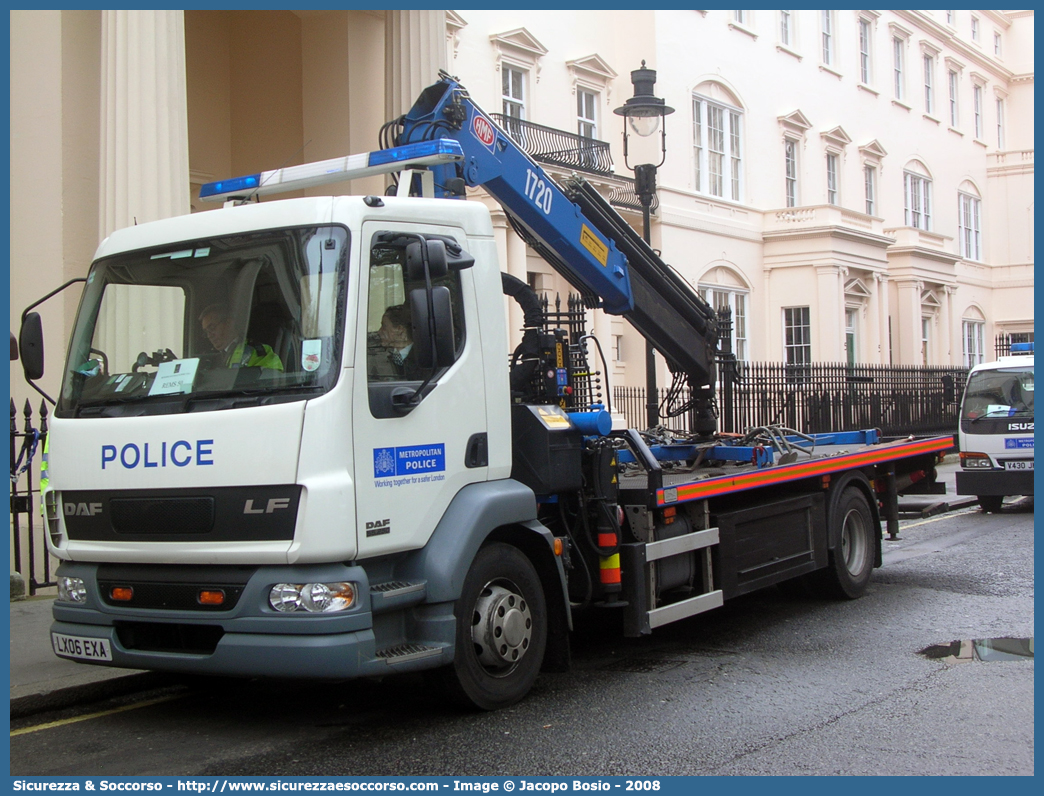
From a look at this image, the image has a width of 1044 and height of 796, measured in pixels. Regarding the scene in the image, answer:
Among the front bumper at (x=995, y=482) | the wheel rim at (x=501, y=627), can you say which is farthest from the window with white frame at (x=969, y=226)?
the wheel rim at (x=501, y=627)

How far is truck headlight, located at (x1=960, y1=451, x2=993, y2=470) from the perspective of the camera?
15484mm

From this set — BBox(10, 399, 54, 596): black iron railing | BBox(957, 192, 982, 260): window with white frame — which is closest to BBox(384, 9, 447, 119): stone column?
BBox(10, 399, 54, 596): black iron railing

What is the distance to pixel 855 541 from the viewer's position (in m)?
9.67

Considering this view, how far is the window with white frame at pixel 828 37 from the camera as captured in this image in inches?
1286

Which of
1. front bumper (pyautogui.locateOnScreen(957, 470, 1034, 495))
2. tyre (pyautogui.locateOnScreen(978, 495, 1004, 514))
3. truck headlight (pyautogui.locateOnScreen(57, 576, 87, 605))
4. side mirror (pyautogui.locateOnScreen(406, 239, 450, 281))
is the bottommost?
tyre (pyautogui.locateOnScreen(978, 495, 1004, 514))

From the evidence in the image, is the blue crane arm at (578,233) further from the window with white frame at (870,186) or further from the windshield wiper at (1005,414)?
the window with white frame at (870,186)

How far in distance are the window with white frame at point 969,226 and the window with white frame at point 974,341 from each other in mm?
2575

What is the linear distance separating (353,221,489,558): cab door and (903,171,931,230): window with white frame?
33.7m

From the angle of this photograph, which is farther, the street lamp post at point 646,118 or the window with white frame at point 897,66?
the window with white frame at point 897,66

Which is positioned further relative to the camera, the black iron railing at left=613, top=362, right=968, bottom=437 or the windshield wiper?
the black iron railing at left=613, top=362, right=968, bottom=437

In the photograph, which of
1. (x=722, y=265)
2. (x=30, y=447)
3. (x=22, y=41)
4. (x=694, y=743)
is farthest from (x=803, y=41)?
(x=694, y=743)

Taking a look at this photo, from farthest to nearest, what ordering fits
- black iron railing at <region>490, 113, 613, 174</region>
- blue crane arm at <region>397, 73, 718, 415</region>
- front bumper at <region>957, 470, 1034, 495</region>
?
1. black iron railing at <region>490, 113, 613, 174</region>
2. front bumper at <region>957, 470, 1034, 495</region>
3. blue crane arm at <region>397, 73, 718, 415</region>

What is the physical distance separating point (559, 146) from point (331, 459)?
18651 millimetres

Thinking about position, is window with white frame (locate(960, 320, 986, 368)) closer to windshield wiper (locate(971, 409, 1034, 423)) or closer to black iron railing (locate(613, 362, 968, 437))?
black iron railing (locate(613, 362, 968, 437))
